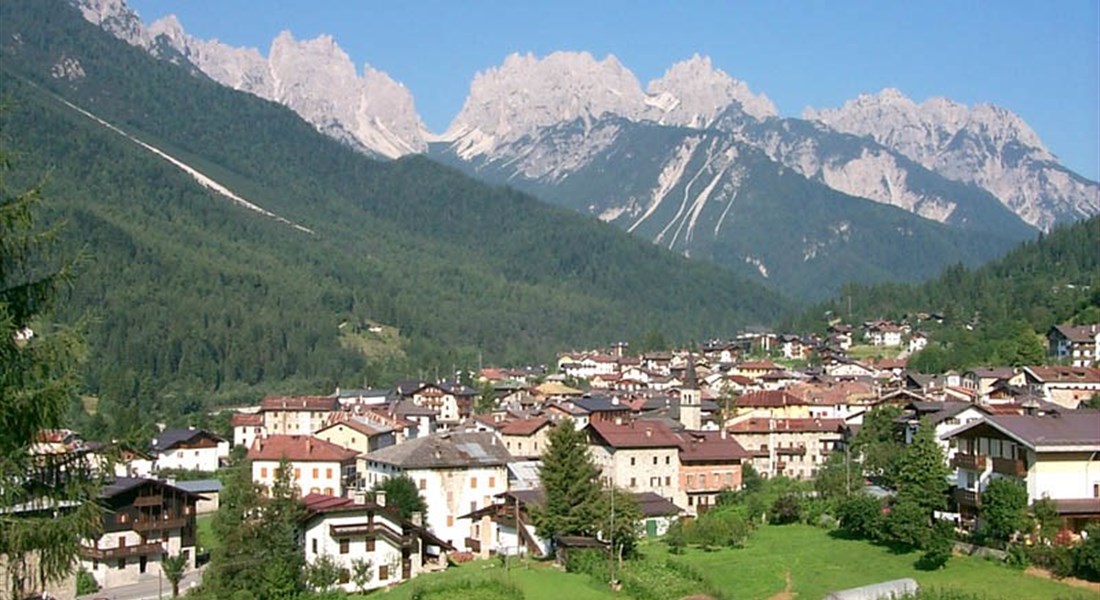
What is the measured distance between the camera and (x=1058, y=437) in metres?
39.0

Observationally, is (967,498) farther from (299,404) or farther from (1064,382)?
(299,404)

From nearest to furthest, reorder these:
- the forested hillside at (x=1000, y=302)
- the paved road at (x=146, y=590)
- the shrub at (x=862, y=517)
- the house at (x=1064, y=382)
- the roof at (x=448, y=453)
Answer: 1. the shrub at (x=862, y=517)
2. the paved road at (x=146, y=590)
3. the roof at (x=448, y=453)
4. the house at (x=1064, y=382)
5. the forested hillside at (x=1000, y=302)

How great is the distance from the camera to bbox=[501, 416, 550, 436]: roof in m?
73.1

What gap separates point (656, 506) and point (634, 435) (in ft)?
23.8

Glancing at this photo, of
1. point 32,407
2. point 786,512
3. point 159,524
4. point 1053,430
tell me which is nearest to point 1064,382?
point 786,512

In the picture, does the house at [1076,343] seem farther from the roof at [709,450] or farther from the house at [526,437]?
the house at [526,437]

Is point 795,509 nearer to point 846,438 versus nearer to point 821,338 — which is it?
point 846,438

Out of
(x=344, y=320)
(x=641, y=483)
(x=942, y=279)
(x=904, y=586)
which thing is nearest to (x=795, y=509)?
(x=641, y=483)

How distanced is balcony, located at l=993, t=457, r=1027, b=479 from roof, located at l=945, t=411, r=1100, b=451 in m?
0.83

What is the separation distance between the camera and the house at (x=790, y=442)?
72.8 m

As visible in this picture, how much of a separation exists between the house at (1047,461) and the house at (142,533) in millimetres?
30315

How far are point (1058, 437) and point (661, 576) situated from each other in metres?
13.0

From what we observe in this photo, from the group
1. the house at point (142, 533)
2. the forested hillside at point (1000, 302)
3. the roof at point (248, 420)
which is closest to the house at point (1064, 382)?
the forested hillside at point (1000, 302)

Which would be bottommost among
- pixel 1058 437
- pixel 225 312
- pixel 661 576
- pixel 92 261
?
pixel 661 576
